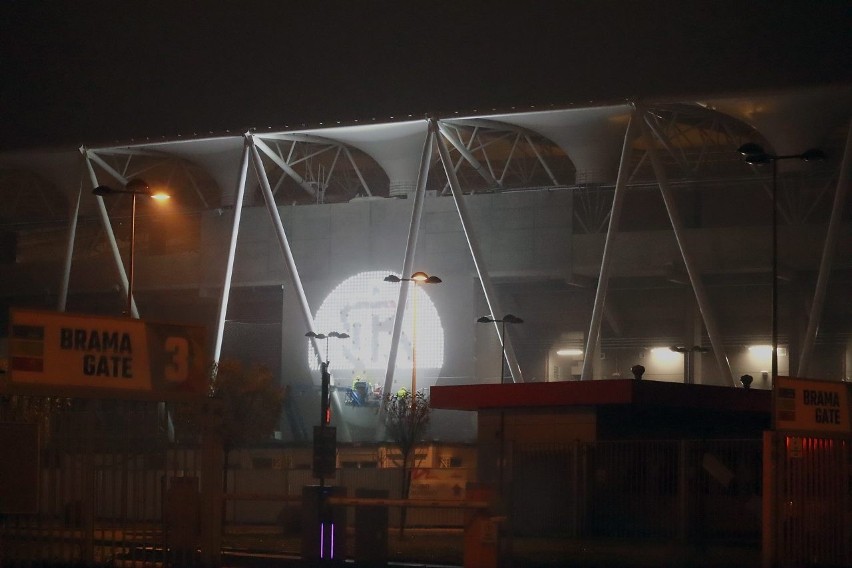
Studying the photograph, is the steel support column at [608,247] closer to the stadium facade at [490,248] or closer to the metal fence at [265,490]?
the stadium facade at [490,248]

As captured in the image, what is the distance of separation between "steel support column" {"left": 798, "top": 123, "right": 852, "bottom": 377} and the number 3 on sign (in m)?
42.4

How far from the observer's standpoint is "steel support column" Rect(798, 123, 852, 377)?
178ft

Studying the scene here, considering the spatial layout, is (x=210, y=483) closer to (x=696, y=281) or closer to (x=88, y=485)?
(x=88, y=485)

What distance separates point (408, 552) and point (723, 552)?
679cm

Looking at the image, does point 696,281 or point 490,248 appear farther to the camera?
point 490,248

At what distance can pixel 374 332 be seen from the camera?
6900cm

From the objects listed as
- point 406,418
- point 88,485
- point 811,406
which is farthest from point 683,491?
point 406,418

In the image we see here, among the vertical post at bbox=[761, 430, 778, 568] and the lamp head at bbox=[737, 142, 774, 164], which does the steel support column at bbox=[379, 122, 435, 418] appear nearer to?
the lamp head at bbox=[737, 142, 774, 164]

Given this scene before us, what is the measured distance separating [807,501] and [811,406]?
5.27ft

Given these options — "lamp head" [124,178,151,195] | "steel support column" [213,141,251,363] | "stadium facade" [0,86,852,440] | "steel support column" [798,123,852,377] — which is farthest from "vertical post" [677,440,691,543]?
"steel support column" [213,141,251,363]

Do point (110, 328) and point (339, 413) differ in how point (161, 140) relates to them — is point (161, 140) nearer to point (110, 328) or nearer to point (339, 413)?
point (339, 413)

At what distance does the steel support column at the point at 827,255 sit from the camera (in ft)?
178

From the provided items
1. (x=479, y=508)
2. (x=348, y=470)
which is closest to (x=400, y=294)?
(x=348, y=470)

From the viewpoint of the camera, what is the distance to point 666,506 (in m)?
26.3
